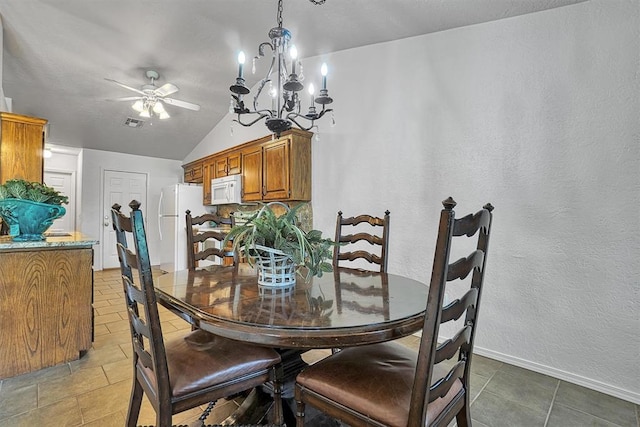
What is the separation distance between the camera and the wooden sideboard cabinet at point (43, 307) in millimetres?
1968

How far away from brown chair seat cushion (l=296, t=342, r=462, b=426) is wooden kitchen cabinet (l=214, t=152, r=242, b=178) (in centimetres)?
365

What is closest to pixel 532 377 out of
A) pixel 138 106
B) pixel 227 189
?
pixel 227 189

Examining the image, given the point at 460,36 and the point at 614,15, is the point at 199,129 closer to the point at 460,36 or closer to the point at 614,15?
the point at 460,36

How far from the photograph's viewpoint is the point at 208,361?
1205 millimetres

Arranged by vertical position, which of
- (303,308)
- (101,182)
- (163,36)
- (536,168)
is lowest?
(303,308)

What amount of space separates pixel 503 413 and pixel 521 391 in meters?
0.32

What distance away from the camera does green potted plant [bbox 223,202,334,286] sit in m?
1.34

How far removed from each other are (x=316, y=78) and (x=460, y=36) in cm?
166

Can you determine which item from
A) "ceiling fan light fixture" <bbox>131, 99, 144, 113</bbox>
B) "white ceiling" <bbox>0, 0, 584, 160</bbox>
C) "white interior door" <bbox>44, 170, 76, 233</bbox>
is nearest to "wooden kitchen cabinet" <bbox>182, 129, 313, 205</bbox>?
"white ceiling" <bbox>0, 0, 584, 160</bbox>

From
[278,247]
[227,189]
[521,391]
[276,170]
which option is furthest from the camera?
[227,189]

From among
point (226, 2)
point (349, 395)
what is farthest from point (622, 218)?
point (226, 2)

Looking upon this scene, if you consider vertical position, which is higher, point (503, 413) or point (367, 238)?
point (367, 238)

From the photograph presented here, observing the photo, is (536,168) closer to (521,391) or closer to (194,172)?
(521,391)

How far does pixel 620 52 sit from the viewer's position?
186cm
